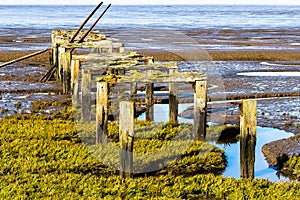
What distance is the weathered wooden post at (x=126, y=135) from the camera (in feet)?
38.5

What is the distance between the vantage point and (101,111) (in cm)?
1362

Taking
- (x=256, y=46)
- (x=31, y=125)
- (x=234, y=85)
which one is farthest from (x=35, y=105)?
(x=256, y=46)

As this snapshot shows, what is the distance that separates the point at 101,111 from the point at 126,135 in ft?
6.00

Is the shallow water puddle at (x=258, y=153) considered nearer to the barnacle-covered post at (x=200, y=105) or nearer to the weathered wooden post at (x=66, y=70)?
the barnacle-covered post at (x=200, y=105)

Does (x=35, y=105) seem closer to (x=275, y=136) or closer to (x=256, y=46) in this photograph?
(x=275, y=136)

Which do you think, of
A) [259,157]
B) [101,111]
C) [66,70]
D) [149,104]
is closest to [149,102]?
[149,104]

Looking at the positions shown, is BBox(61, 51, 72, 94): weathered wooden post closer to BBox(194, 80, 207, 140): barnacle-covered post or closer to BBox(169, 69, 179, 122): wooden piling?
BBox(169, 69, 179, 122): wooden piling

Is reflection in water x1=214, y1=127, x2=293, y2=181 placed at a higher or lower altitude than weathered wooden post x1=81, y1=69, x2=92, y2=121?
lower

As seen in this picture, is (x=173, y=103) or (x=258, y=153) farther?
(x=173, y=103)

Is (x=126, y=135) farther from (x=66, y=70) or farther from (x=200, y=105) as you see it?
(x=66, y=70)

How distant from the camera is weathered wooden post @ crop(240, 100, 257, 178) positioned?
475 inches

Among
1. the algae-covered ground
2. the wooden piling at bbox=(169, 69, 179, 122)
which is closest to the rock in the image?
the algae-covered ground

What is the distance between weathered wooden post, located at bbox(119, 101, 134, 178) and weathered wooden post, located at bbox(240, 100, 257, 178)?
2226 millimetres

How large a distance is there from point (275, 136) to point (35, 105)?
8246mm
